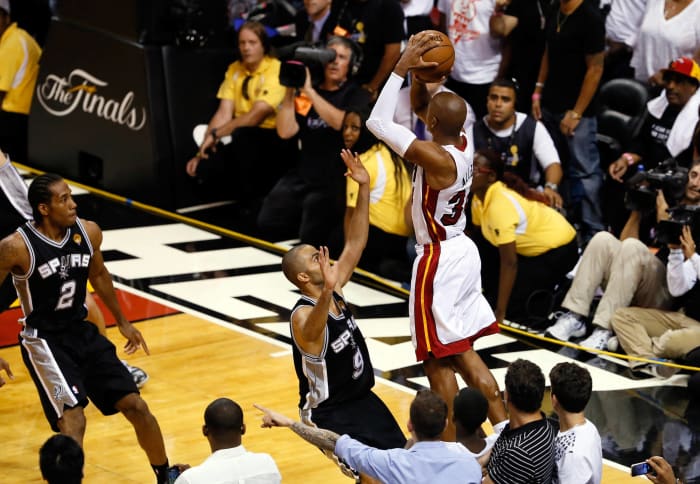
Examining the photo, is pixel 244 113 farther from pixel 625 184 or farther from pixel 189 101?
pixel 625 184

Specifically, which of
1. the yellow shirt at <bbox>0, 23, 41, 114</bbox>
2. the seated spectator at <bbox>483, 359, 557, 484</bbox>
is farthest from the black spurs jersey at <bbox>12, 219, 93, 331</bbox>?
the yellow shirt at <bbox>0, 23, 41, 114</bbox>

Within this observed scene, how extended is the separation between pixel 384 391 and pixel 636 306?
1820mm

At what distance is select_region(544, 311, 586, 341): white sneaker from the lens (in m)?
8.86

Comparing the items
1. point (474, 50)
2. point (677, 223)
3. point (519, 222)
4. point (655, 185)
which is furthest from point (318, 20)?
point (677, 223)

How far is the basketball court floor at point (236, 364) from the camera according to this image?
23.1 ft

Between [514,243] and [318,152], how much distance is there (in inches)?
84.8

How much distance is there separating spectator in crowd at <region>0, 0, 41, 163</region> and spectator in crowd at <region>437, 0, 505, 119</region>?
3814 mm

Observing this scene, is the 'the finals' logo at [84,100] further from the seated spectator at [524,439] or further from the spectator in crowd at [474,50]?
the seated spectator at [524,439]

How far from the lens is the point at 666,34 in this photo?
32.5 ft

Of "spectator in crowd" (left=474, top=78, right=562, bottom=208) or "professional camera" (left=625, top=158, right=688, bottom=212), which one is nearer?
"professional camera" (left=625, top=158, right=688, bottom=212)

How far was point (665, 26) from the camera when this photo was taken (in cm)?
992

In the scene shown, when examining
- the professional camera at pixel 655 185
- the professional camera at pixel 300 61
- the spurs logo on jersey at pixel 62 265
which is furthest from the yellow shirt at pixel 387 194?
the spurs logo on jersey at pixel 62 265

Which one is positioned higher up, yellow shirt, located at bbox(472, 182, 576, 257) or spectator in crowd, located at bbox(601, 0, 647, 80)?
spectator in crowd, located at bbox(601, 0, 647, 80)

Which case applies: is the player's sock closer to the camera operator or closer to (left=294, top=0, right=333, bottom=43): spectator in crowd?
the camera operator
